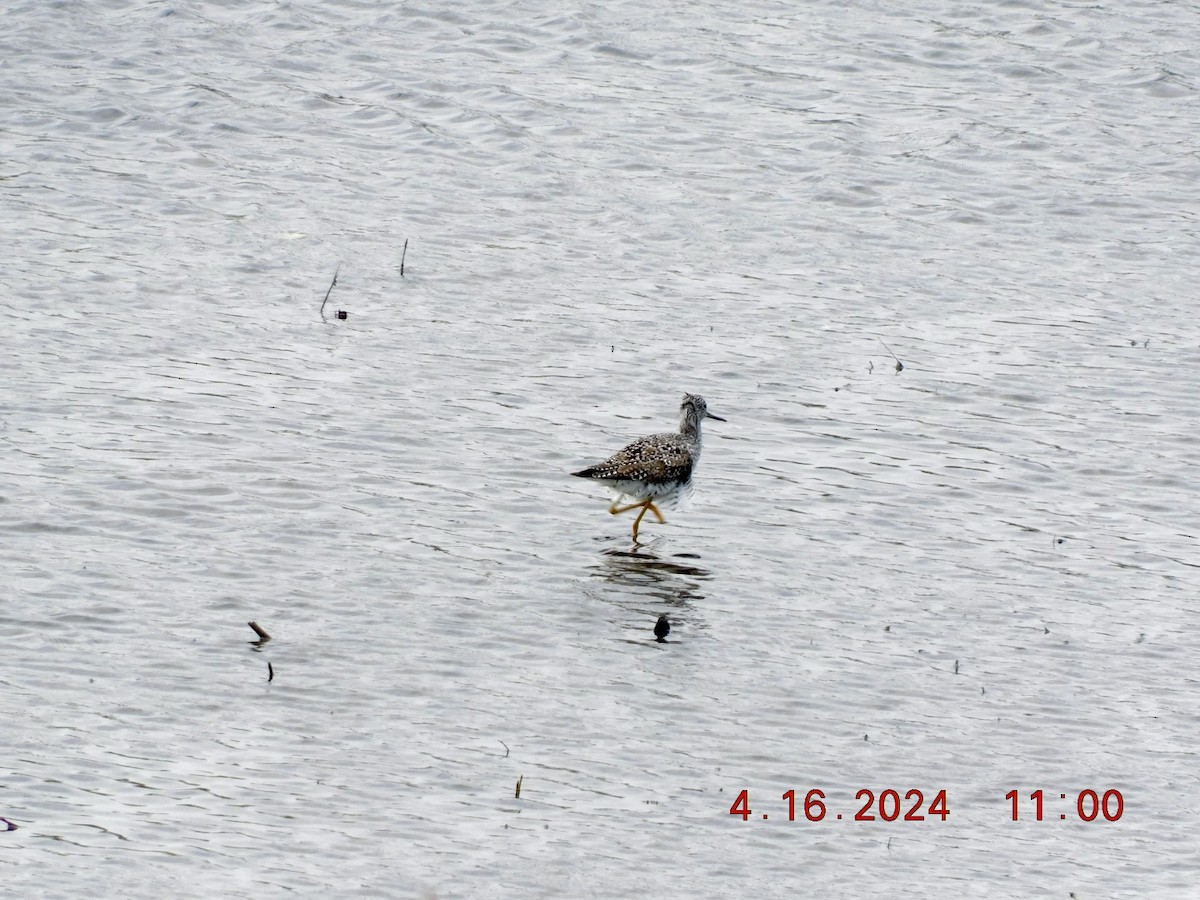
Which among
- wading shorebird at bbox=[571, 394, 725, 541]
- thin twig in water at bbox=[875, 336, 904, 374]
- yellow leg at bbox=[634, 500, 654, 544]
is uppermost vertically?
wading shorebird at bbox=[571, 394, 725, 541]

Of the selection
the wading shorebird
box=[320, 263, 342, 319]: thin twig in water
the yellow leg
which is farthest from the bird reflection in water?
box=[320, 263, 342, 319]: thin twig in water

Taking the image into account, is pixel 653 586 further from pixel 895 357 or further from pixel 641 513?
pixel 895 357

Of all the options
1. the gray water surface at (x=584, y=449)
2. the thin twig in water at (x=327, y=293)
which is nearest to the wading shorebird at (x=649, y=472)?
the gray water surface at (x=584, y=449)

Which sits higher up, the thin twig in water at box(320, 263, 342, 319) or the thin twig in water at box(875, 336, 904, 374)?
the thin twig in water at box(320, 263, 342, 319)

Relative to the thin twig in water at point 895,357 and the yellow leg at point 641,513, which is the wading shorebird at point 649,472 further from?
the thin twig in water at point 895,357

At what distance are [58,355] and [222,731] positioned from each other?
689 cm

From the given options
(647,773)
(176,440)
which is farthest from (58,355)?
(647,773)

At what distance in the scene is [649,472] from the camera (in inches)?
567

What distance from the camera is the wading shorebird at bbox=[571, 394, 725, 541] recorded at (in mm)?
14474

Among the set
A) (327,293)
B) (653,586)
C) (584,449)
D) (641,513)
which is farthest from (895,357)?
(327,293)

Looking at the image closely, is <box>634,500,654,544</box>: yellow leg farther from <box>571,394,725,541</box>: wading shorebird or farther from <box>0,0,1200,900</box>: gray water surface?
<box>0,0,1200,900</box>: gray water surface

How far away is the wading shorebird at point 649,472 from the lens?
14.5 meters

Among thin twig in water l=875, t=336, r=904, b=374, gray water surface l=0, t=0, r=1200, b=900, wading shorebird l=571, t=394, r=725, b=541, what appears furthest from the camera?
thin twig in water l=875, t=336, r=904, b=374

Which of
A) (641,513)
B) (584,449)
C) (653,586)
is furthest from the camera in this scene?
(584,449)
